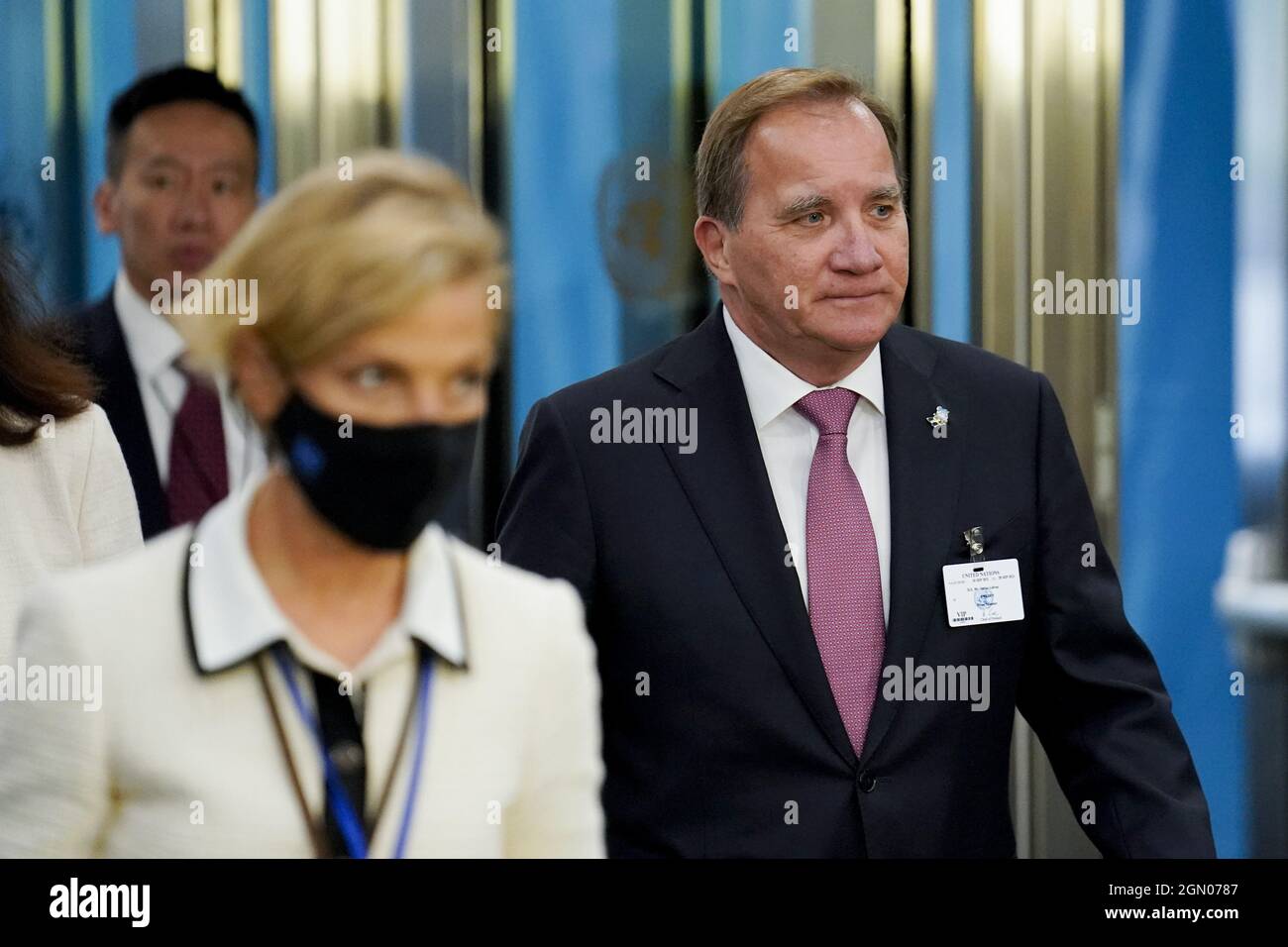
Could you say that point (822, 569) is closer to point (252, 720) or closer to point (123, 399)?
point (252, 720)

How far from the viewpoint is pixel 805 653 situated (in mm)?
1870

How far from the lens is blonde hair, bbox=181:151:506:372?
1895 millimetres

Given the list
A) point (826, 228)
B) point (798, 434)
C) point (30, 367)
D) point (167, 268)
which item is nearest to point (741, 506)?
point (798, 434)

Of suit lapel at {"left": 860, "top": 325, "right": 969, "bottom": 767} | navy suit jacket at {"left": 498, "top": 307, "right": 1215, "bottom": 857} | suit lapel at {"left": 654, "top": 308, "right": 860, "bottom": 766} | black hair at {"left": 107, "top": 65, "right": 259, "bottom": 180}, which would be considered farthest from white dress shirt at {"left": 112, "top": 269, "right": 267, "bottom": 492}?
suit lapel at {"left": 860, "top": 325, "right": 969, "bottom": 767}

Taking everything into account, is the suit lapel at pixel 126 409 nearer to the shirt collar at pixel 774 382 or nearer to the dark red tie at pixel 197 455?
the dark red tie at pixel 197 455

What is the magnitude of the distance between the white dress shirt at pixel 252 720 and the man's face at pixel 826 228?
1.70 feet

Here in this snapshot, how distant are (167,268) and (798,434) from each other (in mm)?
949

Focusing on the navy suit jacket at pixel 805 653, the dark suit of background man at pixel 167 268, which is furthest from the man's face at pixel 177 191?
the navy suit jacket at pixel 805 653

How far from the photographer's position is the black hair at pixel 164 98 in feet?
6.69

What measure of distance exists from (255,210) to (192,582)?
55cm

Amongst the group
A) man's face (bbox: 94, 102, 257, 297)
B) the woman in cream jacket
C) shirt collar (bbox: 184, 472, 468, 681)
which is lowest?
shirt collar (bbox: 184, 472, 468, 681)

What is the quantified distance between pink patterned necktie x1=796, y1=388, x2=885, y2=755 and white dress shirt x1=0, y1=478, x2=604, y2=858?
332 mm

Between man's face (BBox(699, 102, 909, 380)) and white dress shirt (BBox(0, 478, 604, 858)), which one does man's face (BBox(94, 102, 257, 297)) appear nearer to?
white dress shirt (BBox(0, 478, 604, 858))
